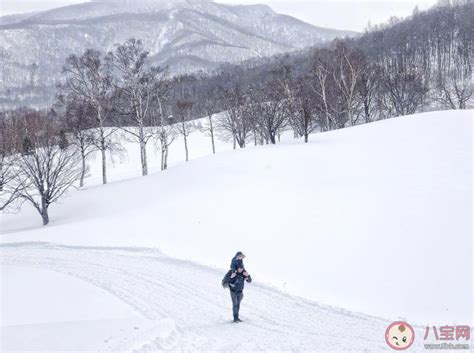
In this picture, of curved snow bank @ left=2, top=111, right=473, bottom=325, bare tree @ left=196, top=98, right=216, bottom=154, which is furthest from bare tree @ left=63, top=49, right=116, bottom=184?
bare tree @ left=196, top=98, right=216, bottom=154

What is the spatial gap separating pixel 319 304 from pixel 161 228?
928 centimetres

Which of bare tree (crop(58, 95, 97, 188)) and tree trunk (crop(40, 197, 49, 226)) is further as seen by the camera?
bare tree (crop(58, 95, 97, 188))

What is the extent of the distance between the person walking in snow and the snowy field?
1.38ft

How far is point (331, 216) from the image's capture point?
50.1 feet

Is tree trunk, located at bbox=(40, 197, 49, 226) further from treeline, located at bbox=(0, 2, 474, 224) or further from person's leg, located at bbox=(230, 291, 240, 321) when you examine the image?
person's leg, located at bbox=(230, 291, 240, 321)

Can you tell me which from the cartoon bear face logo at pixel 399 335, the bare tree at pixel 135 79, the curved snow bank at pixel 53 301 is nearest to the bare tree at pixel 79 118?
the bare tree at pixel 135 79

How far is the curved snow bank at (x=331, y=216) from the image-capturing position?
10.9 m

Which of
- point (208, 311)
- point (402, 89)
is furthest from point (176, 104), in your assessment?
point (208, 311)

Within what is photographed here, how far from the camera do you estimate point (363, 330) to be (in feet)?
28.1

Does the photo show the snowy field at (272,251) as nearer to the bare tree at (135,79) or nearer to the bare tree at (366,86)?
Result: the bare tree at (135,79)

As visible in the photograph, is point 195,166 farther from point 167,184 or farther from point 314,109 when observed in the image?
point 314,109

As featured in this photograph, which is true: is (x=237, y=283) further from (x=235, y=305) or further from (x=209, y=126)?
(x=209, y=126)

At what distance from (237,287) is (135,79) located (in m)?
23.1

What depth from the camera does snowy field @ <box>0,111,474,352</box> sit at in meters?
8.91
